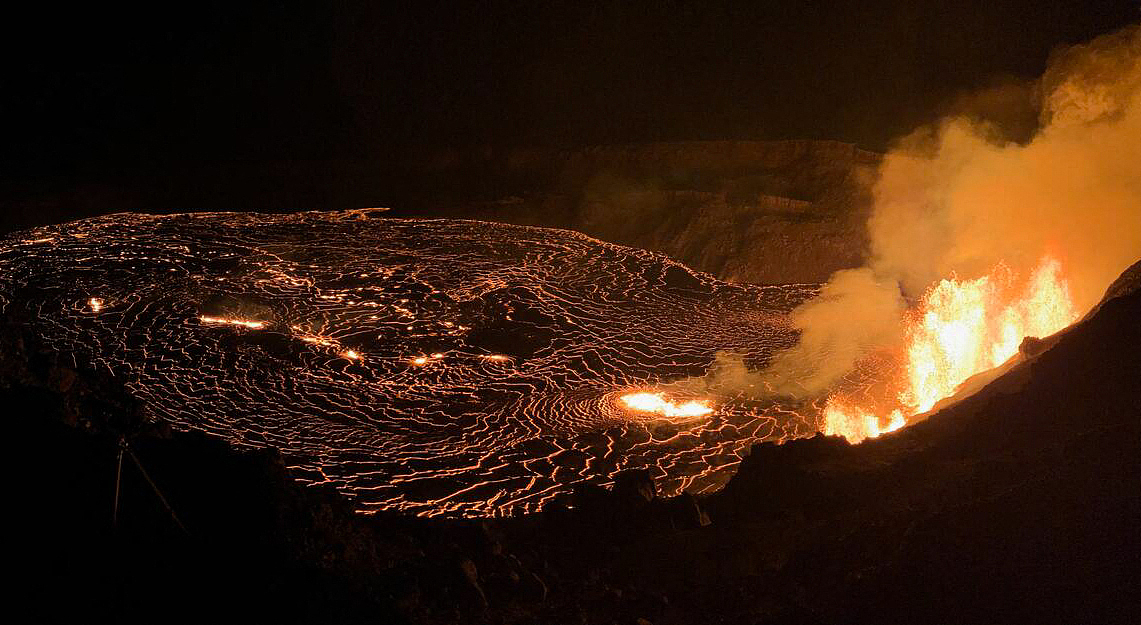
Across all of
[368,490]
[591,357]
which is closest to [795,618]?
[368,490]

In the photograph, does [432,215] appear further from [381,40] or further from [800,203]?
[381,40]

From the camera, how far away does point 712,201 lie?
56.0 ft

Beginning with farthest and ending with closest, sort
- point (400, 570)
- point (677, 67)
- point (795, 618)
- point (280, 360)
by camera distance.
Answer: point (677, 67)
point (280, 360)
point (400, 570)
point (795, 618)

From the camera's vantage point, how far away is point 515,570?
563 cm

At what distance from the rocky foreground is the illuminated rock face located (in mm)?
1781

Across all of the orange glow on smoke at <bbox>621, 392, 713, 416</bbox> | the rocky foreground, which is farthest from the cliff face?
the rocky foreground

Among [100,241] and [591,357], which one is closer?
[591,357]

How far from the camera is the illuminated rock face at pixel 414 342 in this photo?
8633mm

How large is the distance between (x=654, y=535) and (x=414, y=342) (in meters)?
5.90

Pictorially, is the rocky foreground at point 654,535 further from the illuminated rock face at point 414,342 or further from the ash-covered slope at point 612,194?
the ash-covered slope at point 612,194

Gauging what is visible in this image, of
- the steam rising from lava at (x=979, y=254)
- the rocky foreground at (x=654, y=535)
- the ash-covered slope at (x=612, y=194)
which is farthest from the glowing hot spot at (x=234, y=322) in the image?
the ash-covered slope at (x=612, y=194)

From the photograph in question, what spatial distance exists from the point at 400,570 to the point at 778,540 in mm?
2389

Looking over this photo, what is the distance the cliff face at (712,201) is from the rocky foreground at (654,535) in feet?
30.3

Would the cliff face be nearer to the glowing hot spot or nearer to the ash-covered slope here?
the ash-covered slope
